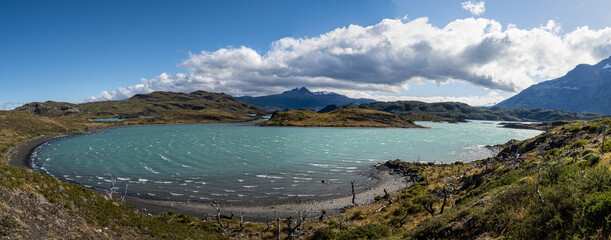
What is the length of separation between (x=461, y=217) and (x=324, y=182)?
33.0 metres

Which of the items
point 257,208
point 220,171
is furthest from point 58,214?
point 220,171

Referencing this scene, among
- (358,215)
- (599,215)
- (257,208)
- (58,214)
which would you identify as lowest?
(257,208)

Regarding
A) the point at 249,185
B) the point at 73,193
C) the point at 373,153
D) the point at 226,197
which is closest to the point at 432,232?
the point at 73,193

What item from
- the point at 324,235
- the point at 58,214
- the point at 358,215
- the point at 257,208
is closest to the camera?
the point at 58,214

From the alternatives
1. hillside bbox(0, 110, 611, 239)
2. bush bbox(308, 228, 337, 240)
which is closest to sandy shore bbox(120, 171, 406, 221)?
bush bbox(308, 228, 337, 240)

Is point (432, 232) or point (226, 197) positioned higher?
point (432, 232)

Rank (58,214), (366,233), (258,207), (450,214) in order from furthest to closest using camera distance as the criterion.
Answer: (258,207)
(366,233)
(450,214)
(58,214)

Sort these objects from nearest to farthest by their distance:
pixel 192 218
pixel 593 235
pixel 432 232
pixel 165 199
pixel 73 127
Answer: pixel 593 235
pixel 432 232
pixel 192 218
pixel 165 199
pixel 73 127

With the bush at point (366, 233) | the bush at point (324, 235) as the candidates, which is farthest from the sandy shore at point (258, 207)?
the bush at point (366, 233)

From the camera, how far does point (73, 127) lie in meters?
146

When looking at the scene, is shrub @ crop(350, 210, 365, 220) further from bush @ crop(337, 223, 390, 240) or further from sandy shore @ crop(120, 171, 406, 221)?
bush @ crop(337, 223, 390, 240)

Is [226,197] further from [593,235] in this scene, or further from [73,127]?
[73,127]

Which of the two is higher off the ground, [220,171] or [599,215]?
[599,215]

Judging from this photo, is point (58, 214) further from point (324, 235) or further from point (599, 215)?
point (599, 215)
